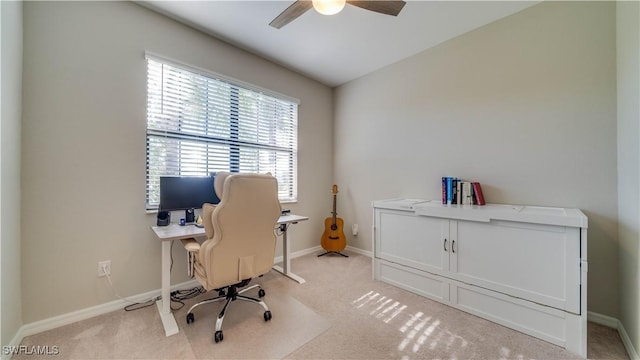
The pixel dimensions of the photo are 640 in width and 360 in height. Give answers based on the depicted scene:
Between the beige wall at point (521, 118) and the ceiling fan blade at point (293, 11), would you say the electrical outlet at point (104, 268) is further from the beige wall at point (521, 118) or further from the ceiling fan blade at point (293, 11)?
the beige wall at point (521, 118)

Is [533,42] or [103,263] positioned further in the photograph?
[533,42]

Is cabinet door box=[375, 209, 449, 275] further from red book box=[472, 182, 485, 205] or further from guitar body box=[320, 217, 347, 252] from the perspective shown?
guitar body box=[320, 217, 347, 252]

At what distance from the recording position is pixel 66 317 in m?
1.79

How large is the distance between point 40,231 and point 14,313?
1.78 feet

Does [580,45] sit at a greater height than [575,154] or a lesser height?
greater

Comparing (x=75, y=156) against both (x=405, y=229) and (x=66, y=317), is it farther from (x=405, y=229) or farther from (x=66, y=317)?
(x=405, y=229)

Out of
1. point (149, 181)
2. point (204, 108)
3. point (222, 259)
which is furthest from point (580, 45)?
point (149, 181)

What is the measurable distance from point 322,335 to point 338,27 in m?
2.85

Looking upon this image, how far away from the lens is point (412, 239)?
91.7 inches

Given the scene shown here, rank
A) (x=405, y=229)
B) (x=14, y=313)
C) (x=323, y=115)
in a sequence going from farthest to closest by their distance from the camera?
(x=323, y=115) < (x=405, y=229) < (x=14, y=313)

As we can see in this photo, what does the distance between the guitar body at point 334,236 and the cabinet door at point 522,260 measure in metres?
1.66

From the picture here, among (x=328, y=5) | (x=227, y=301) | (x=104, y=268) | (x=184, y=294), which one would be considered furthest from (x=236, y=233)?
(x=328, y=5)

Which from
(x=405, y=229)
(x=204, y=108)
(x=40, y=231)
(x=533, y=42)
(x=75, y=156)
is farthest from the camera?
(x=204, y=108)

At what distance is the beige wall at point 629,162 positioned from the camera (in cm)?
143
